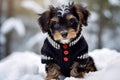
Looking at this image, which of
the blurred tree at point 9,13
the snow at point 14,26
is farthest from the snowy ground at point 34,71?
the blurred tree at point 9,13

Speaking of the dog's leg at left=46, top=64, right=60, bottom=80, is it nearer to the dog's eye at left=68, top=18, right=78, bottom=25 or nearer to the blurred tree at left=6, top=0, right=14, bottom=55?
the dog's eye at left=68, top=18, right=78, bottom=25

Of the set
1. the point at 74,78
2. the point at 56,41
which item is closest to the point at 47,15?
the point at 56,41

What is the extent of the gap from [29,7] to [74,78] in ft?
13.8

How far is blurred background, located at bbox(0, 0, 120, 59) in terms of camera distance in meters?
5.84

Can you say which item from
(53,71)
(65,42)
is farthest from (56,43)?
(53,71)

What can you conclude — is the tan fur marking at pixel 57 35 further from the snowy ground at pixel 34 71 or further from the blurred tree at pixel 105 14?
the blurred tree at pixel 105 14

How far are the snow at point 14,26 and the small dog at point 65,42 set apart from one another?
13.5ft

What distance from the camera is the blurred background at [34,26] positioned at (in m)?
5.84

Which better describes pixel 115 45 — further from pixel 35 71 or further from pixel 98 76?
pixel 98 76

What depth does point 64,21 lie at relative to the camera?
2.70 m

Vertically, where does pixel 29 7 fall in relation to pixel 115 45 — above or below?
above

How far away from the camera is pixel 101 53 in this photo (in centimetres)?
366

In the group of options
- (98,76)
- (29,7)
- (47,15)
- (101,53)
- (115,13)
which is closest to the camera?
(98,76)

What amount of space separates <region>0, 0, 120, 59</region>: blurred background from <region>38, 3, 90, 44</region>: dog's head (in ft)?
8.70
